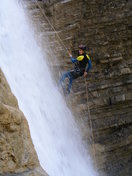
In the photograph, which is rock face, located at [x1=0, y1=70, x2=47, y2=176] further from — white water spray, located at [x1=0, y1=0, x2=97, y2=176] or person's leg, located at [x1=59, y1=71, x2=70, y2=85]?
person's leg, located at [x1=59, y1=71, x2=70, y2=85]

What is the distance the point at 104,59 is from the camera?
11.8m

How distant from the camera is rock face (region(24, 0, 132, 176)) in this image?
37.3 feet

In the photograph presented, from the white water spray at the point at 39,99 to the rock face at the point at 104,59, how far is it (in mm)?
874

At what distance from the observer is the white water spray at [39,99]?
8.09 m

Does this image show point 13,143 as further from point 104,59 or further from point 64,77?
point 104,59

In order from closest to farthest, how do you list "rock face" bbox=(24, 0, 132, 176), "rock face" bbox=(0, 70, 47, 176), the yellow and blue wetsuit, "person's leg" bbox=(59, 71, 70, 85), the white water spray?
"rock face" bbox=(0, 70, 47, 176) → the white water spray → the yellow and blue wetsuit → "person's leg" bbox=(59, 71, 70, 85) → "rock face" bbox=(24, 0, 132, 176)

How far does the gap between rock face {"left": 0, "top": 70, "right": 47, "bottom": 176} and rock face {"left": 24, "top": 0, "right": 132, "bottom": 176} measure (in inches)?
236

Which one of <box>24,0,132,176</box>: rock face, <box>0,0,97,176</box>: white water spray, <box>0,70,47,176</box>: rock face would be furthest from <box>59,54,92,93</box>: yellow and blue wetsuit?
<box>0,70,47,176</box>: rock face

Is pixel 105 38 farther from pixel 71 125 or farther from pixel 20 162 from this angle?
pixel 20 162

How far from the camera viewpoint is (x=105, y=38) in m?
11.8

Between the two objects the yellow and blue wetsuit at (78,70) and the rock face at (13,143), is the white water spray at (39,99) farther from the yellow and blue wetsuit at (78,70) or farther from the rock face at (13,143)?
the rock face at (13,143)

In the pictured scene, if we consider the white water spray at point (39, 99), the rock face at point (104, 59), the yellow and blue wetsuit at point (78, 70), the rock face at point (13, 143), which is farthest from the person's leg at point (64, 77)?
the rock face at point (13, 143)

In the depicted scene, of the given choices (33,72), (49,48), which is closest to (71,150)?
(33,72)

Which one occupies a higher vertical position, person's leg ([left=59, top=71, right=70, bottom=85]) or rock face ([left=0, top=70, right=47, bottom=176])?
rock face ([left=0, top=70, right=47, bottom=176])
